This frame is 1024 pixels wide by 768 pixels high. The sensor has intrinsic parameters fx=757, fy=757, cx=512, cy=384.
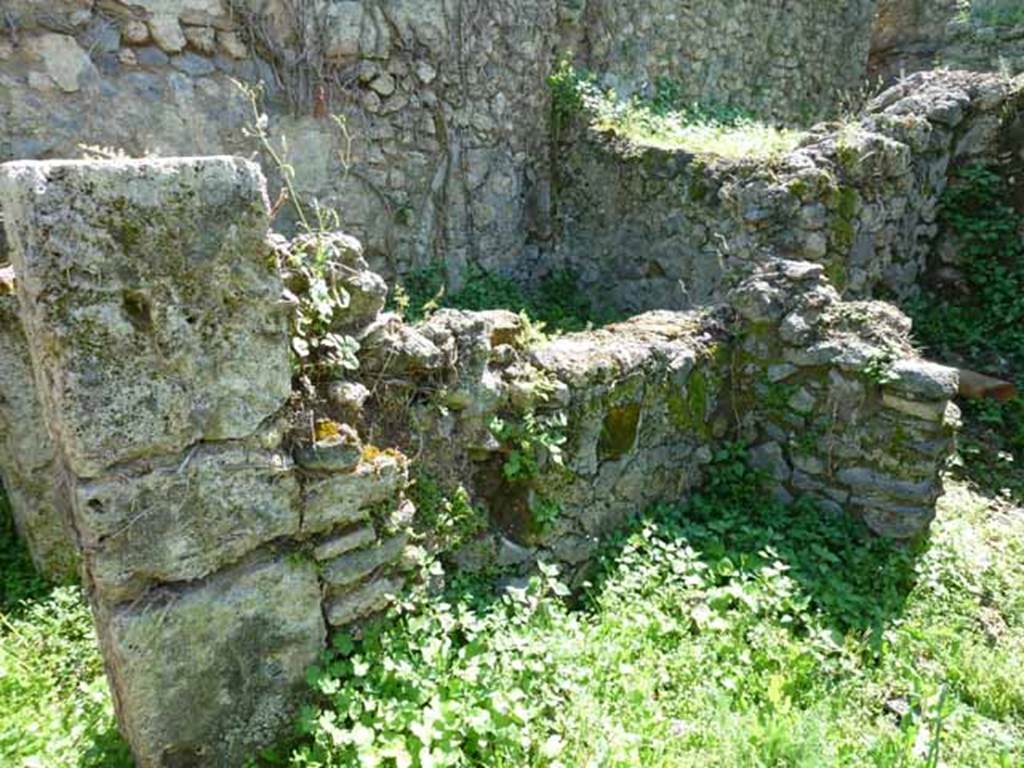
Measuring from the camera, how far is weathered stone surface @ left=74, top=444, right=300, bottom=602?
2031 millimetres

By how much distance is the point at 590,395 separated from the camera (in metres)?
3.27

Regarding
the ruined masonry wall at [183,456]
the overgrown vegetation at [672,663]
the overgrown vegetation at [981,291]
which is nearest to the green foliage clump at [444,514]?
the overgrown vegetation at [672,663]

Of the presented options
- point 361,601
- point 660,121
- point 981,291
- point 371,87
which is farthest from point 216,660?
point 660,121

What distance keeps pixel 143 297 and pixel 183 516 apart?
24.6 inches

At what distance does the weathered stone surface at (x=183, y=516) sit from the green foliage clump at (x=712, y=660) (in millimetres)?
560

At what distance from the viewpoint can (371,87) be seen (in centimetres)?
601

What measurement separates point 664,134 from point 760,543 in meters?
4.74

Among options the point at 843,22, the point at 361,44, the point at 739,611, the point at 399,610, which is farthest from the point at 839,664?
the point at 843,22

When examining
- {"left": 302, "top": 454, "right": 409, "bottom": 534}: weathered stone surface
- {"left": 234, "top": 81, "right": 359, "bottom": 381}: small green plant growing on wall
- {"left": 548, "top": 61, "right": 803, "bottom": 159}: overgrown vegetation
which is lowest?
{"left": 302, "top": 454, "right": 409, "bottom": 534}: weathered stone surface

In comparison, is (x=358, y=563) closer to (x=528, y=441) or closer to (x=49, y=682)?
(x=528, y=441)

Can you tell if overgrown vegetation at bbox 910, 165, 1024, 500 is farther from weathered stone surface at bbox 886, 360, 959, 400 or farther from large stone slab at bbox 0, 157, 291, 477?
large stone slab at bbox 0, 157, 291, 477

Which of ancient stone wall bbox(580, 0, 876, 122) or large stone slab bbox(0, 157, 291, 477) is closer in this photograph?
large stone slab bbox(0, 157, 291, 477)

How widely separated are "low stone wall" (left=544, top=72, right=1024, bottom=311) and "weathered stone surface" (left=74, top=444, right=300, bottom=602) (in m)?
3.51

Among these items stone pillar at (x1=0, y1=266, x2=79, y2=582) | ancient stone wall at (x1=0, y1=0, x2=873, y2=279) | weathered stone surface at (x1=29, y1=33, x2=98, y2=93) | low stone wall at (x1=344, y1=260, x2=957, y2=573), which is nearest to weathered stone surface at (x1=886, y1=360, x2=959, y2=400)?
low stone wall at (x1=344, y1=260, x2=957, y2=573)
